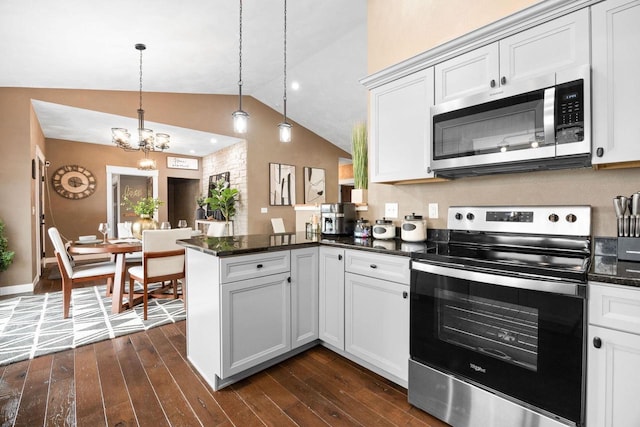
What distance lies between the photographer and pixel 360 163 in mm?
2799

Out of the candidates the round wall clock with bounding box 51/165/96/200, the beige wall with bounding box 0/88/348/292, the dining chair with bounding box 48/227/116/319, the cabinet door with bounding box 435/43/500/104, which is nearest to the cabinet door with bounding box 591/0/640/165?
the cabinet door with bounding box 435/43/500/104

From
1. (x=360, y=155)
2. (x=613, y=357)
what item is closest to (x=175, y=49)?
(x=360, y=155)

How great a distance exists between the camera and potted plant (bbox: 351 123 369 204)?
2.75 m

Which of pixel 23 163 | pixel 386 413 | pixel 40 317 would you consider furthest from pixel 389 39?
pixel 23 163

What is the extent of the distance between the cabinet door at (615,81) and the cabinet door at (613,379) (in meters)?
0.80

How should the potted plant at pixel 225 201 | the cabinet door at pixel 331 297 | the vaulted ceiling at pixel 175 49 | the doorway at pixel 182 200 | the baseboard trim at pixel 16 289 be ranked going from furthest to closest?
1. the doorway at pixel 182 200
2. the potted plant at pixel 225 201
3. the baseboard trim at pixel 16 289
4. the vaulted ceiling at pixel 175 49
5. the cabinet door at pixel 331 297

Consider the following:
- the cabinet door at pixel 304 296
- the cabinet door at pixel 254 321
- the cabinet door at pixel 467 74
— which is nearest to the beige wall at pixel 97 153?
the cabinet door at pixel 254 321

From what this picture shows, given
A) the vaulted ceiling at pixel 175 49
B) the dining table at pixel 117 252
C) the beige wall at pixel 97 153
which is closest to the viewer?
the vaulted ceiling at pixel 175 49

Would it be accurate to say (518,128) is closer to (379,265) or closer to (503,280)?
(503,280)

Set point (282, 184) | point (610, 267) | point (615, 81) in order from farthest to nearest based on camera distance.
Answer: point (282, 184), point (615, 81), point (610, 267)

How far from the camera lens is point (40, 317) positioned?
10.4ft

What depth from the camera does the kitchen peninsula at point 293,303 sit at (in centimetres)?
185

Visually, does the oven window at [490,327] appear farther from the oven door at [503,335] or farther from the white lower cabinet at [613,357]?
the white lower cabinet at [613,357]

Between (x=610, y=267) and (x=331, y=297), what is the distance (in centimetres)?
156
